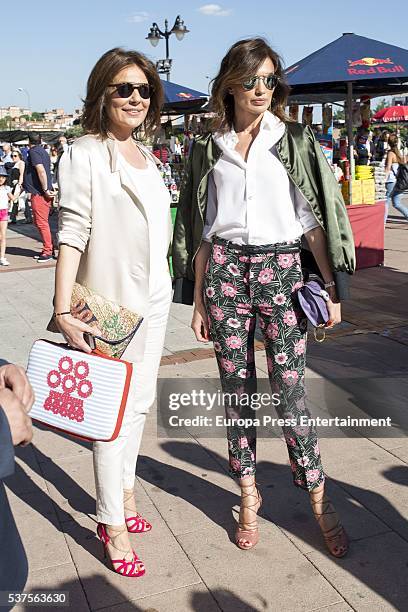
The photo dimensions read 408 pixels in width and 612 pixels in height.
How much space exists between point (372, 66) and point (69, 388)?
22.3 feet

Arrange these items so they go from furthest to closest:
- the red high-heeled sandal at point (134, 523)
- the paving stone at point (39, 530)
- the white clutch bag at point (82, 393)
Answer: the red high-heeled sandal at point (134, 523), the paving stone at point (39, 530), the white clutch bag at point (82, 393)

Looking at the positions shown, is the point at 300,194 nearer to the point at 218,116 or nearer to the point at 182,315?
the point at 218,116

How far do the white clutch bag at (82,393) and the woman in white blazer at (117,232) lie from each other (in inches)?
5.0

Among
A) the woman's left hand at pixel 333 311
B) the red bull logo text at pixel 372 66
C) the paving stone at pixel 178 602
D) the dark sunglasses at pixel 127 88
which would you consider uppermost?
the red bull logo text at pixel 372 66

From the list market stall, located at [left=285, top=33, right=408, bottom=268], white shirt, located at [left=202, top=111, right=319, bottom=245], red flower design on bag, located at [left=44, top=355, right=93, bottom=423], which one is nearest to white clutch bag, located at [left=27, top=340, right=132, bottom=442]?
red flower design on bag, located at [left=44, top=355, right=93, bottom=423]

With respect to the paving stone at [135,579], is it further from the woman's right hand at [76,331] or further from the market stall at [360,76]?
the market stall at [360,76]

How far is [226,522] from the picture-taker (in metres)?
3.23

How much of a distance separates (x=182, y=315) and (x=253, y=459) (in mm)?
4078

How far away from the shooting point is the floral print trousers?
2.75 meters

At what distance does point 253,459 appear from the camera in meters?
3.08

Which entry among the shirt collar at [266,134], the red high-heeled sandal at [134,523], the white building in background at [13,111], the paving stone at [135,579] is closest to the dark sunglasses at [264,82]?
the shirt collar at [266,134]

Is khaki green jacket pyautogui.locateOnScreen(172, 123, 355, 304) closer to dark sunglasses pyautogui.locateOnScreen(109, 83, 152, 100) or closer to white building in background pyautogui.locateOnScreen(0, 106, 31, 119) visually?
dark sunglasses pyautogui.locateOnScreen(109, 83, 152, 100)

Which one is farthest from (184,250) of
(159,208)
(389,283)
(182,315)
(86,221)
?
(389,283)

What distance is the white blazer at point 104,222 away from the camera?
2623 millimetres
